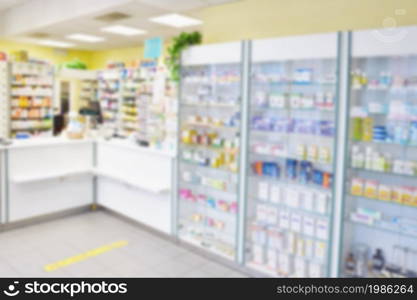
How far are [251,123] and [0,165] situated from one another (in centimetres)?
350

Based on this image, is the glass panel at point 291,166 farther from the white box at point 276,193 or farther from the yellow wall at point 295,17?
the yellow wall at point 295,17

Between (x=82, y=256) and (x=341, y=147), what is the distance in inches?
125

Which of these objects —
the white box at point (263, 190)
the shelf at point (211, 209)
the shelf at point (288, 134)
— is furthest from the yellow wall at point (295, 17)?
the shelf at point (211, 209)

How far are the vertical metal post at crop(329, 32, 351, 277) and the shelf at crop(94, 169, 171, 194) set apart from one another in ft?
7.28

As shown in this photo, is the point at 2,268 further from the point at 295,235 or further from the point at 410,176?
the point at 410,176

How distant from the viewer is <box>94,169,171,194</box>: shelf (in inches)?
191

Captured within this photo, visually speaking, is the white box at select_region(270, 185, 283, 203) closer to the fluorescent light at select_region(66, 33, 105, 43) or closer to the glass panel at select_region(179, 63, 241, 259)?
the glass panel at select_region(179, 63, 241, 259)

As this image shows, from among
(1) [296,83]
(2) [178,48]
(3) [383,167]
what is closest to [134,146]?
(2) [178,48]

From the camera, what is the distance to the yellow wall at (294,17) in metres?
3.79

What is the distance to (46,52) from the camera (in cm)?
1301

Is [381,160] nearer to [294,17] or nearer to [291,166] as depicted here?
[291,166]

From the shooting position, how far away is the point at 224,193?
15.0ft

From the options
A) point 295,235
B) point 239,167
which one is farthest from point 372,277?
point 239,167

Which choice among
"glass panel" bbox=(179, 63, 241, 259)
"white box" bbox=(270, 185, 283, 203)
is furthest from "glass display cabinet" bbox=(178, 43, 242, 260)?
"white box" bbox=(270, 185, 283, 203)
